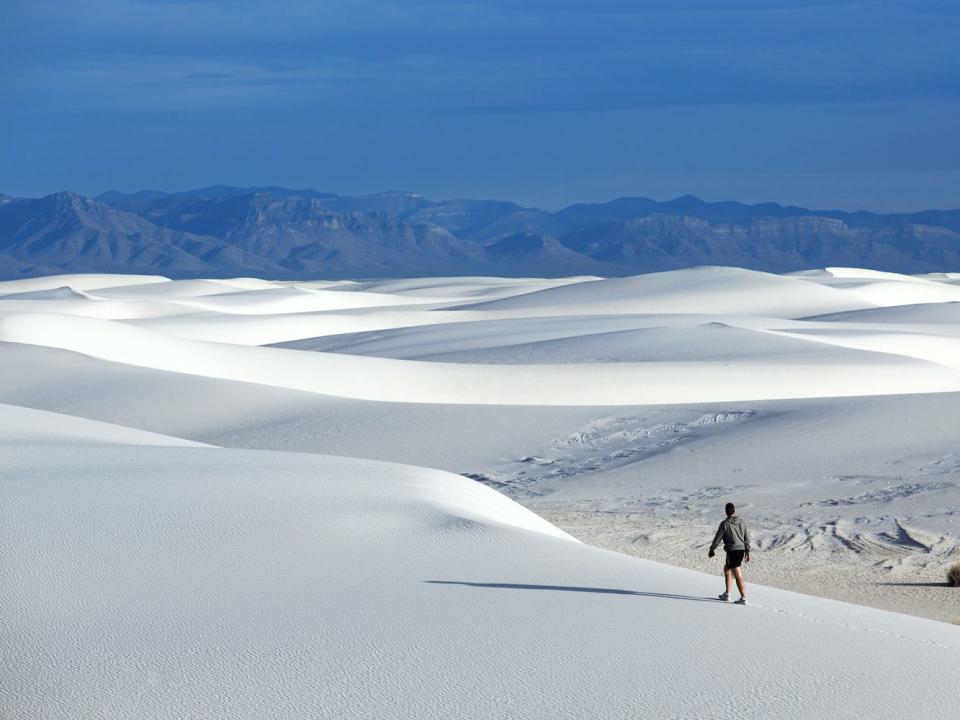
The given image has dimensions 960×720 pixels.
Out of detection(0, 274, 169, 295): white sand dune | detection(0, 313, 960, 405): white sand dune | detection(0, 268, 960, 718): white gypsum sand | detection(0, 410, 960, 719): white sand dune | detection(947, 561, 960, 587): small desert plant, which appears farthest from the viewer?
detection(0, 274, 169, 295): white sand dune

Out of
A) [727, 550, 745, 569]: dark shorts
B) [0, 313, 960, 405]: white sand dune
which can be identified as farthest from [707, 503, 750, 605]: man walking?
[0, 313, 960, 405]: white sand dune

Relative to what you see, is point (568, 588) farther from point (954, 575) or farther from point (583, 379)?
point (583, 379)

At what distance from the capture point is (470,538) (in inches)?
420

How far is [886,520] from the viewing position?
54.4ft

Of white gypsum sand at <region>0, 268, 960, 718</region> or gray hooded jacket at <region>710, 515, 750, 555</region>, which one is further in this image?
gray hooded jacket at <region>710, 515, 750, 555</region>

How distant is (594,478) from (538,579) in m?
11.0

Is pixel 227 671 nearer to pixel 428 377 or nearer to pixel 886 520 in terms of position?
pixel 886 520

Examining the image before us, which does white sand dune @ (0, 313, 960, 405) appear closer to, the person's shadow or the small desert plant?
the small desert plant

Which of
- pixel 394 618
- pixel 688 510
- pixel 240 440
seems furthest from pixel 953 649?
pixel 240 440

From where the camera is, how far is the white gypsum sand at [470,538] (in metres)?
7.38

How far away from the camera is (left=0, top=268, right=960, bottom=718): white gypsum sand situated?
7379 mm

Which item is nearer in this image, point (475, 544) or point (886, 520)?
point (475, 544)

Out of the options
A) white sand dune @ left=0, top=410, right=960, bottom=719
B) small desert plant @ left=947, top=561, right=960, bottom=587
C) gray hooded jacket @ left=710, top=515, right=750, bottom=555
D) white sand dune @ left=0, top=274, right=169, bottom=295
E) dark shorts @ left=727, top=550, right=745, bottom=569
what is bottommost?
small desert plant @ left=947, top=561, right=960, bottom=587

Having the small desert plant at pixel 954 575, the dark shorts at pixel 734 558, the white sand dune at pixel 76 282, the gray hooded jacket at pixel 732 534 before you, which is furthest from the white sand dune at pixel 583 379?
the white sand dune at pixel 76 282
